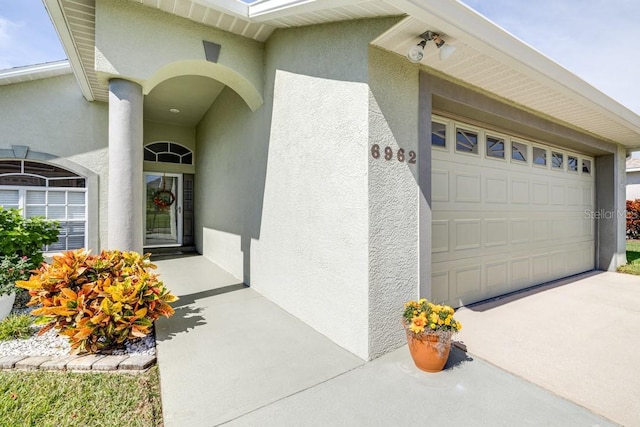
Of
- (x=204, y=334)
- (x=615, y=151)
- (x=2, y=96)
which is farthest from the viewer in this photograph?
(x=615, y=151)

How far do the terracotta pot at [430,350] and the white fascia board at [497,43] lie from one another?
8.96 feet

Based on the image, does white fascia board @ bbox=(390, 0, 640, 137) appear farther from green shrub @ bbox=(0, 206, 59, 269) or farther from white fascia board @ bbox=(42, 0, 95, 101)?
green shrub @ bbox=(0, 206, 59, 269)

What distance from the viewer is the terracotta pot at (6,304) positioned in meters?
3.70

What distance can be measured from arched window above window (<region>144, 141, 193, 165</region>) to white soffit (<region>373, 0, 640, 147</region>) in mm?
8670

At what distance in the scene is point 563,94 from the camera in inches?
157

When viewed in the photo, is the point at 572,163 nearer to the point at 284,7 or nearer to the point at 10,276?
the point at 284,7

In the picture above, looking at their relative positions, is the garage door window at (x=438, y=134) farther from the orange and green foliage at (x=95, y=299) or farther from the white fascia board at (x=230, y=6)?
the orange and green foliage at (x=95, y=299)

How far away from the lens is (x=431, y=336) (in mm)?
2600

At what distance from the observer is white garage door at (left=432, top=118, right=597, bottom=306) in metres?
4.14

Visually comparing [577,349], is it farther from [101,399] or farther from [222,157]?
[222,157]

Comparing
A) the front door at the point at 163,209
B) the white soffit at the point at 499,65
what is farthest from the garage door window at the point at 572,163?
the front door at the point at 163,209

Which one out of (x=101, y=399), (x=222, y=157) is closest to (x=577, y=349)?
(x=101, y=399)

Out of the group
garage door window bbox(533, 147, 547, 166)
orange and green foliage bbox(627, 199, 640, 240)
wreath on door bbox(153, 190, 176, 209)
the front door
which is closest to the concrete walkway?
garage door window bbox(533, 147, 547, 166)

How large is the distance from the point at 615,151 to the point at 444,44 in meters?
6.83
